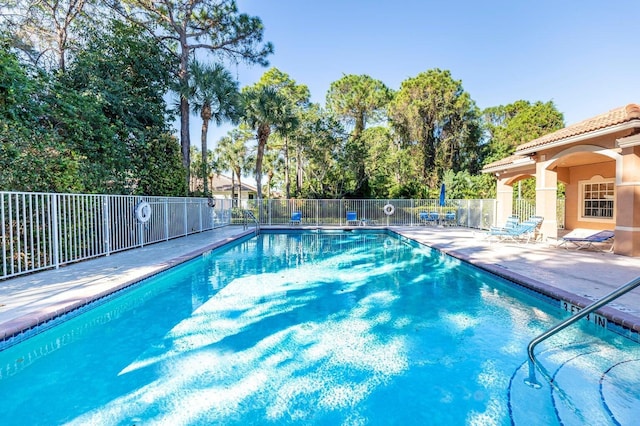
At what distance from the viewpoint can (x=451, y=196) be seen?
2378cm

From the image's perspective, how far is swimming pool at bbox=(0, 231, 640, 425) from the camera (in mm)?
2699

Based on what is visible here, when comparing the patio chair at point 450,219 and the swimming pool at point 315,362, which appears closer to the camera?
the swimming pool at point 315,362

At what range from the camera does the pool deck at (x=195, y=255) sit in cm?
418

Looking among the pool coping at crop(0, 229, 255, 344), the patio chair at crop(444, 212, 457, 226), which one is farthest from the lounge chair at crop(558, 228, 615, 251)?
the pool coping at crop(0, 229, 255, 344)

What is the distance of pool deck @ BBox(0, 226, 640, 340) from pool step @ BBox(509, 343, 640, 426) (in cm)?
79

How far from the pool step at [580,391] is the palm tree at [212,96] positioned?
1484 cm

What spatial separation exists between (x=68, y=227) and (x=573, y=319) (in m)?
9.02

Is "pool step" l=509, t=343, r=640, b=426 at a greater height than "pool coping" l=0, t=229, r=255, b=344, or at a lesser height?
lesser

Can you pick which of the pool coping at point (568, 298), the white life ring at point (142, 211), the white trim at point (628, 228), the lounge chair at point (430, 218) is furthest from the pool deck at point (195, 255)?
the lounge chair at point (430, 218)

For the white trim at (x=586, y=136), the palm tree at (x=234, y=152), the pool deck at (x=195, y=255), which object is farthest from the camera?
the palm tree at (x=234, y=152)

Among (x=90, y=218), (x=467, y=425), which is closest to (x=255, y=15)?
(x=90, y=218)

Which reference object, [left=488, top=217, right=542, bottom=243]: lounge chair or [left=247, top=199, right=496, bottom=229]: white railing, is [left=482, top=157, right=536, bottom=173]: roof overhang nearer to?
[left=488, top=217, right=542, bottom=243]: lounge chair

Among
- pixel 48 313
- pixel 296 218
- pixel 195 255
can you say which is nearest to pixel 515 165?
pixel 296 218

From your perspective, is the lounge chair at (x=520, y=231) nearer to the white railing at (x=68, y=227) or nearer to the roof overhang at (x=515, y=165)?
the roof overhang at (x=515, y=165)
